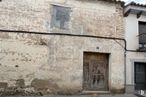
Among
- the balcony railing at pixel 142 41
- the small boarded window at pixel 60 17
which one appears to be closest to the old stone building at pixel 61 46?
the small boarded window at pixel 60 17

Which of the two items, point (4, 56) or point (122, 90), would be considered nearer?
point (4, 56)

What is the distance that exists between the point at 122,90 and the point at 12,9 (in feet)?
25.1

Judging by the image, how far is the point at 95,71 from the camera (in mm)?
16484

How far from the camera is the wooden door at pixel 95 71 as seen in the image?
16281 millimetres

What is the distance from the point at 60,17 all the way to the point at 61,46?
1608 millimetres

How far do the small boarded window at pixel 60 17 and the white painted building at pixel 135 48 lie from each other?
3662mm

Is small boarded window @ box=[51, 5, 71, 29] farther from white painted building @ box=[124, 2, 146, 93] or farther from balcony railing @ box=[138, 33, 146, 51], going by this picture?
balcony railing @ box=[138, 33, 146, 51]

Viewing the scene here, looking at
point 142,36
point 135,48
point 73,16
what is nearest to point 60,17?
point 73,16

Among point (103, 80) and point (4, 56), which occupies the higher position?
point (4, 56)

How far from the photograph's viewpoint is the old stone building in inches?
576

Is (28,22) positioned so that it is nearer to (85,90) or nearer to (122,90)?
(85,90)

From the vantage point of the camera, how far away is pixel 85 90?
16094mm

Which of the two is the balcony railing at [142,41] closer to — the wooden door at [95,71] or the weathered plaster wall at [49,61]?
the weathered plaster wall at [49,61]

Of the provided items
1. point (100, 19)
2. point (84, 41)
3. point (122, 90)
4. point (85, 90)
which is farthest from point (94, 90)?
point (100, 19)
